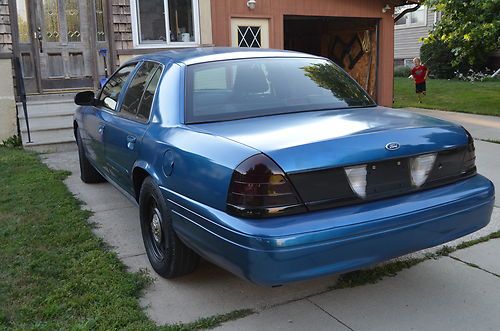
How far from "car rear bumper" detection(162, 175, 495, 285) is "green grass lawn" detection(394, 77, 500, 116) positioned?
9830 mm

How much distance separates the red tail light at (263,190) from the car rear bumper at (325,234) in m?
0.05

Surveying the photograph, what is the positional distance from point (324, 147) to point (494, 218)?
281 cm

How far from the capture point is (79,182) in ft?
21.6

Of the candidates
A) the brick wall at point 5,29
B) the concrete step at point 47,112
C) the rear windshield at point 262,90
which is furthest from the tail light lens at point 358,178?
the brick wall at point 5,29

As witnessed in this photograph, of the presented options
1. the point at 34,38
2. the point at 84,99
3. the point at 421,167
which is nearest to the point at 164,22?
the point at 34,38

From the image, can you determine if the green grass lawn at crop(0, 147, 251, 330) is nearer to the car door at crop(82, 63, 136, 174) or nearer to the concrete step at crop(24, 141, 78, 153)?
the car door at crop(82, 63, 136, 174)

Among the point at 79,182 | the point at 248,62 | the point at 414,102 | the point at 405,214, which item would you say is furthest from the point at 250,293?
the point at 414,102

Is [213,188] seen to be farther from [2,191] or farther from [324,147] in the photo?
[2,191]

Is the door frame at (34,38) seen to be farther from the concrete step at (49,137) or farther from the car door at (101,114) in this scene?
the car door at (101,114)

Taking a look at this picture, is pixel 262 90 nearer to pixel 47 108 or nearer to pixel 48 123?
pixel 48 123

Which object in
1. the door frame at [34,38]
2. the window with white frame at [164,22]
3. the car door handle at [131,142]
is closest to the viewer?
the car door handle at [131,142]

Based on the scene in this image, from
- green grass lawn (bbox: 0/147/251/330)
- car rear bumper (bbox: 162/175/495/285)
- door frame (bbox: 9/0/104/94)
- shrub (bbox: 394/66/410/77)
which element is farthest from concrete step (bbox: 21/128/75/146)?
shrub (bbox: 394/66/410/77)

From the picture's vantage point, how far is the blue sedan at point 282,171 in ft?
8.81

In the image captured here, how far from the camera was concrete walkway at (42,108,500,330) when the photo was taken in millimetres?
3072
